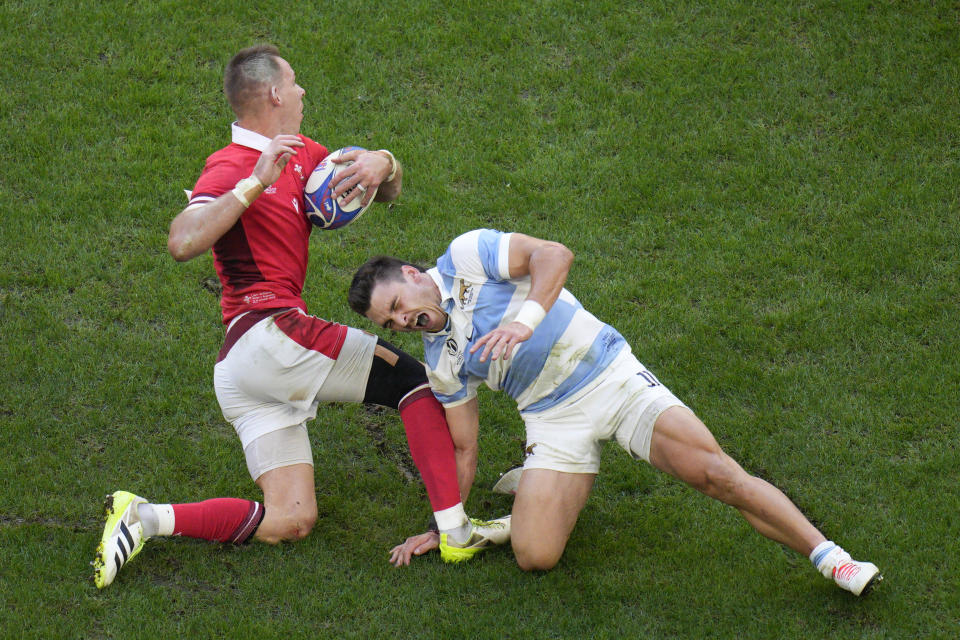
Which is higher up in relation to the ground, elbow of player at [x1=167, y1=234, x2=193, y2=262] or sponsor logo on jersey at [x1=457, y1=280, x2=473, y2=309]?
elbow of player at [x1=167, y1=234, x2=193, y2=262]

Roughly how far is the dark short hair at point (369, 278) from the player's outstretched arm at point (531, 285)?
1.91 ft

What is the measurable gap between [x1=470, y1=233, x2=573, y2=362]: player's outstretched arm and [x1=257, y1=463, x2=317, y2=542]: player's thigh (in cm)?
128

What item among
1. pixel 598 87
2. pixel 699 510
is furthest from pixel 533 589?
pixel 598 87

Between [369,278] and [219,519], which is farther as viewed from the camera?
[219,519]

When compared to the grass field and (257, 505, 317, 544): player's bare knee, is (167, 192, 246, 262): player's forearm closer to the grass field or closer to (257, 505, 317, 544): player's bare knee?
(257, 505, 317, 544): player's bare knee

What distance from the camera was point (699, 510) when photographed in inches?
215

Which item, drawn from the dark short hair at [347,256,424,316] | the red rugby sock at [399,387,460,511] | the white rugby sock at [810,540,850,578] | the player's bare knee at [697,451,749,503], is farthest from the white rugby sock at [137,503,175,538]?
the white rugby sock at [810,540,850,578]

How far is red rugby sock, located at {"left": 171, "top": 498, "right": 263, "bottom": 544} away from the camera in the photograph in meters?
5.17

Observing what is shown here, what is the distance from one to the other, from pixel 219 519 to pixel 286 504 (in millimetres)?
348

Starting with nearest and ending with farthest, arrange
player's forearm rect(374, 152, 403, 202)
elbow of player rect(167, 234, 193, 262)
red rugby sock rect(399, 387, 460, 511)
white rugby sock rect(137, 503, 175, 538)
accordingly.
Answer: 1. elbow of player rect(167, 234, 193, 262)
2. white rugby sock rect(137, 503, 175, 538)
3. red rugby sock rect(399, 387, 460, 511)
4. player's forearm rect(374, 152, 403, 202)

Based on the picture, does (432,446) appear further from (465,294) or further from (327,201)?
(327,201)

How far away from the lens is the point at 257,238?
17.2 feet

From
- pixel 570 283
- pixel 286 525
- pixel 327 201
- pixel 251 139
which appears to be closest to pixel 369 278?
pixel 327 201

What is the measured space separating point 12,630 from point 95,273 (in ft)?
9.37
